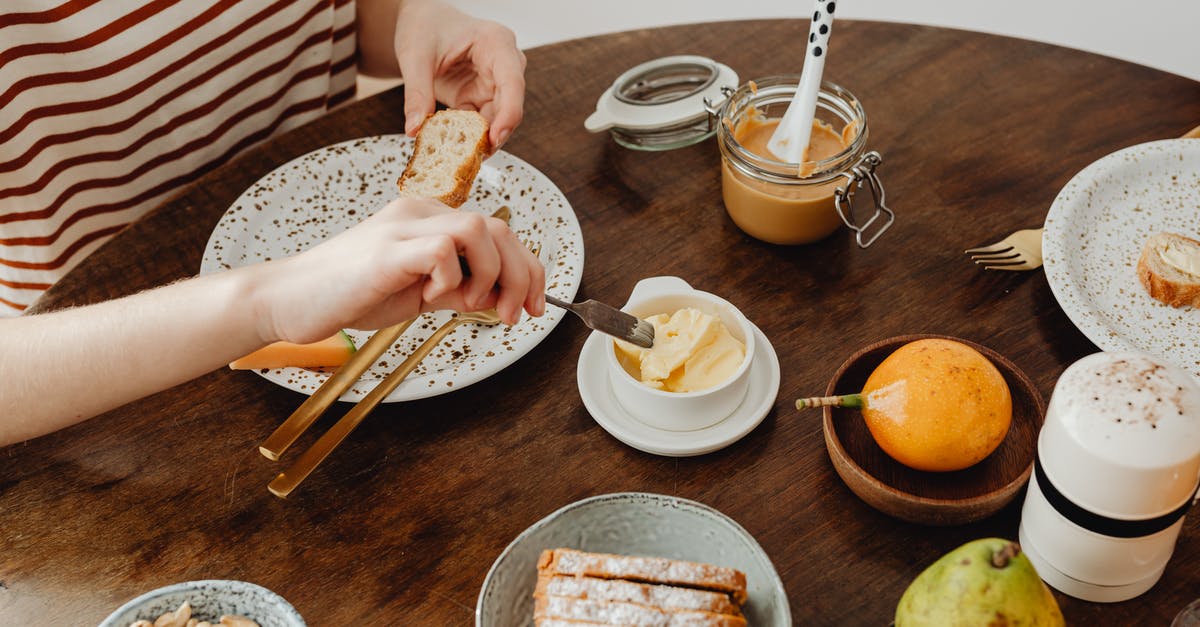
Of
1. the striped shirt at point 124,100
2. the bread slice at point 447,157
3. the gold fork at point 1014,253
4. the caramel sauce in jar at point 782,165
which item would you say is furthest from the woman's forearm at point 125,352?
the gold fork at point 1014,253

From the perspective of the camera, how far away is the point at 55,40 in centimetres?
131

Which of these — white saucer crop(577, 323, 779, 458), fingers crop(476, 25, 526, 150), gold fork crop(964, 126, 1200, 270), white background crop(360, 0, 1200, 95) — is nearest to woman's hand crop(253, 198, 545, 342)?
white saucer crop(577, 323, 779, 458)

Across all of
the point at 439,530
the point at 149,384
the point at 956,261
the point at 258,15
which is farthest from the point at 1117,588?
the point at 258,15

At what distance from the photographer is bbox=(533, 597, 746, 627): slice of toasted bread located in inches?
30.0

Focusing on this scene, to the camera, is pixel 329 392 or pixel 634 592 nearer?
pixel 634 592

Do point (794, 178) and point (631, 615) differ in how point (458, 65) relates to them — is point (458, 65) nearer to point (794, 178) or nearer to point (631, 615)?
point (794, 178)

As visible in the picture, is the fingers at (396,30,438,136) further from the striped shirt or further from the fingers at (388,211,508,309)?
the fingers at (388,211,508,309)

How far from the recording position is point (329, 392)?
1.06m

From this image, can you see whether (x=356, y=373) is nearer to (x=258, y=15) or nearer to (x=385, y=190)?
(x=385, y=190)

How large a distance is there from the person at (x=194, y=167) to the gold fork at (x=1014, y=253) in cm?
58

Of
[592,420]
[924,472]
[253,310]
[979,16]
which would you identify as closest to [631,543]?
[592,420]

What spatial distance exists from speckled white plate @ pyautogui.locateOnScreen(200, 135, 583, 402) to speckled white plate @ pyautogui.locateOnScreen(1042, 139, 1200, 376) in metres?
0.59

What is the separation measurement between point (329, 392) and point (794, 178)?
62cm

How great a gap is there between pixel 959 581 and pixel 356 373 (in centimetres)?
68
